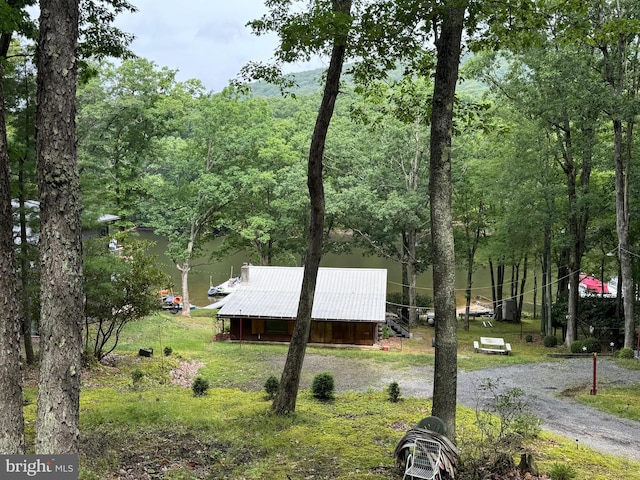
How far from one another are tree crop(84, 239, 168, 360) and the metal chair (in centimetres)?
1120

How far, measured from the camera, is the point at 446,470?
5887 mm

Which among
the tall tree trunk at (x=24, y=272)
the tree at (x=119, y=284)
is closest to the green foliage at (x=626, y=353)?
the tree at (x=119, y=284)

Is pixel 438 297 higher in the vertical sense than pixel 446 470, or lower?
higher

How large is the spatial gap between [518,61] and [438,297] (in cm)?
1938

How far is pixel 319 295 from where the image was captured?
26.1 m

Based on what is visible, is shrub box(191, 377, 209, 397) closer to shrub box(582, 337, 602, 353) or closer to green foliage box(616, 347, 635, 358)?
green foliage box(616, 347, 635, 358)

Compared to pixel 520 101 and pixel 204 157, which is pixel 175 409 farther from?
pixel 204 157

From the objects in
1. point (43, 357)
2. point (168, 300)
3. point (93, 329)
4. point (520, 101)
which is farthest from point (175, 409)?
point (168, 300)

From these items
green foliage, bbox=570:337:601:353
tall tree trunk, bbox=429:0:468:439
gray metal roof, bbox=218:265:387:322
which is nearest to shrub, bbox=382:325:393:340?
gray metal roof, bbox=218:265:387:322

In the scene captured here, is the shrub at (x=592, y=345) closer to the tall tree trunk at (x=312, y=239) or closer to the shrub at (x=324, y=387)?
the shrub at (x=324, y=387)

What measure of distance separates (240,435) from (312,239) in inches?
145

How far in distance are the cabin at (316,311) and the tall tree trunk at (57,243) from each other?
1897cm

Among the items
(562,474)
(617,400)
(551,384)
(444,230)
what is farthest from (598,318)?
(444,230)

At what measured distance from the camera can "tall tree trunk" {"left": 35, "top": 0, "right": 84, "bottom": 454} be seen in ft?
15.3
